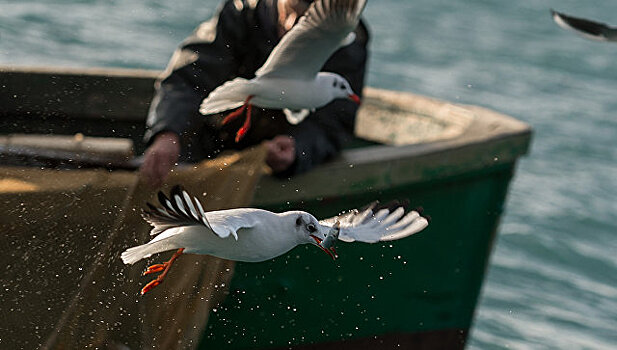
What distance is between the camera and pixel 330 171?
310cm

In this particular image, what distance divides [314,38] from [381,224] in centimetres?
43

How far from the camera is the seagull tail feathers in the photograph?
2.19 m

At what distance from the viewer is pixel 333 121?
3.28 metres

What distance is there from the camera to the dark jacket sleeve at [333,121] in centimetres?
306

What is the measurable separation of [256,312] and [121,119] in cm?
133

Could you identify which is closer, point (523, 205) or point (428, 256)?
point (428, 256)


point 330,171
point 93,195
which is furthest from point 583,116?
point 93,195

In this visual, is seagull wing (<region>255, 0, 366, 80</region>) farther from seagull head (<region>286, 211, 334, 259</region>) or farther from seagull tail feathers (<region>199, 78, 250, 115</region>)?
seagull head (<region>286, 211, 334, 259</region>)

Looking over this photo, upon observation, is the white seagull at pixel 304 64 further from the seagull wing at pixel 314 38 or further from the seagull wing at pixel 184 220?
the seagull wing at pixel 184 220

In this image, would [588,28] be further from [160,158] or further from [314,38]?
[160,158]

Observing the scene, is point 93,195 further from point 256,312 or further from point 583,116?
point 583,116

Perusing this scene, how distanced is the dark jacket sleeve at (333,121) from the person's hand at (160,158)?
335 millimetres

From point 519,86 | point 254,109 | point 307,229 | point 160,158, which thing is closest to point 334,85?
point 307,229

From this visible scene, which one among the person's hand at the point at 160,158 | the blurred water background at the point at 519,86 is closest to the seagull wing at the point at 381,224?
the person's hand at the point at 160,158
